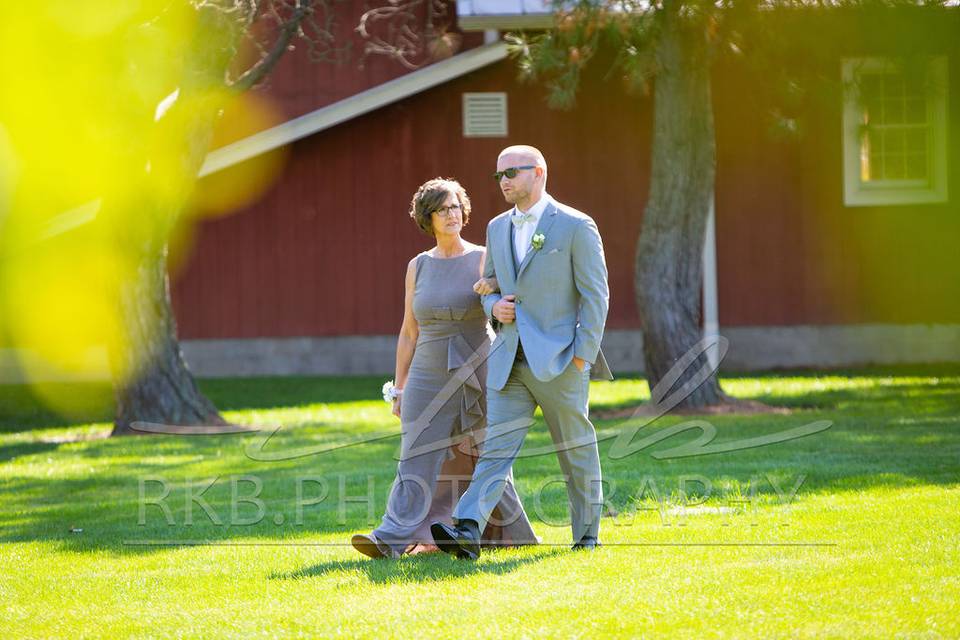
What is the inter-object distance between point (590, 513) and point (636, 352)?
11.6 meters

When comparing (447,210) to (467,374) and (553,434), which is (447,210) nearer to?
(467,374)

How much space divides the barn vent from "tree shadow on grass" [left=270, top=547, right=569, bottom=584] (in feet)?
38.8

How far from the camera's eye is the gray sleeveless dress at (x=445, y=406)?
692 cm

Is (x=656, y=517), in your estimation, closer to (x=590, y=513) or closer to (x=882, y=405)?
(x=590, y=513)

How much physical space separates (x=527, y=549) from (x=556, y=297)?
1.35m

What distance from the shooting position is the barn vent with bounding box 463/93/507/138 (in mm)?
17938

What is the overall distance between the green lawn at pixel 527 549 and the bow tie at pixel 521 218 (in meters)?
1.68

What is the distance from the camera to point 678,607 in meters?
5.34

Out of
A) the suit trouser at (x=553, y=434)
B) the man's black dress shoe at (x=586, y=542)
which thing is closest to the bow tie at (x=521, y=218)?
the suit trouser at (x=553, y=434)

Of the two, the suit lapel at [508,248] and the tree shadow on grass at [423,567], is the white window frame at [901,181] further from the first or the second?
the tree shadow on grass at [423,567]

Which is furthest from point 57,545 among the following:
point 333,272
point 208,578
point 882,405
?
point 333,272

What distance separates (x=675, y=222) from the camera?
13328 mm

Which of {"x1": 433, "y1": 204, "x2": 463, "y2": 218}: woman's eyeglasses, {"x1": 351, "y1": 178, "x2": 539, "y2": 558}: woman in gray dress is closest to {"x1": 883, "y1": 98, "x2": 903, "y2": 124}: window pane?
{"x1": 351, "y1": 178, "x2": 539, "y2": 558}: woman in gray dress

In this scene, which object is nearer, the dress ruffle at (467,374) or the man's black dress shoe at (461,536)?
the man's black dress shoe at (461,536)
